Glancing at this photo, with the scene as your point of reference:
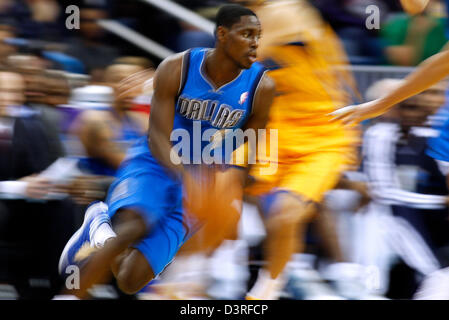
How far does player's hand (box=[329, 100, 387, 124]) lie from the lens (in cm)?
515

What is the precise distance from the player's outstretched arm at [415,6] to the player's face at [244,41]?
795 mm

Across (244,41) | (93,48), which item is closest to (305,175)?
(244,41)

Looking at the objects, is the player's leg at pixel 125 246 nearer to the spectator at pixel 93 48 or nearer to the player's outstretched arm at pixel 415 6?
the spectator at pixel 93 48

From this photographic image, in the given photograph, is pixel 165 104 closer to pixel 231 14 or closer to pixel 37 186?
pixel 231 14

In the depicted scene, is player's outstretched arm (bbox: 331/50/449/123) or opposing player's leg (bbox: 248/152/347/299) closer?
player's outstretched arm (bbox: 331/50/449/123)

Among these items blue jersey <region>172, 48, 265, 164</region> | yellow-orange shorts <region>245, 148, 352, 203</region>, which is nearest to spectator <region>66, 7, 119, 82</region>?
blue jersey <region>172, 48, 265, 164</region>

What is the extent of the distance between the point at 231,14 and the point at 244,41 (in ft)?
0.50

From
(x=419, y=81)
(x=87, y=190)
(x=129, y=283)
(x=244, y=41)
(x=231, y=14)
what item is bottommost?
(x=129, y=283)

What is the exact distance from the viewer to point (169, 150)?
526 centimetres

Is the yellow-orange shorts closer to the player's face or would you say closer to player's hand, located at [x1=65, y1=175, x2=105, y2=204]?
the player's face

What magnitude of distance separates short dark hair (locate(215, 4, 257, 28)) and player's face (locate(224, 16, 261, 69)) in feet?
0.07
